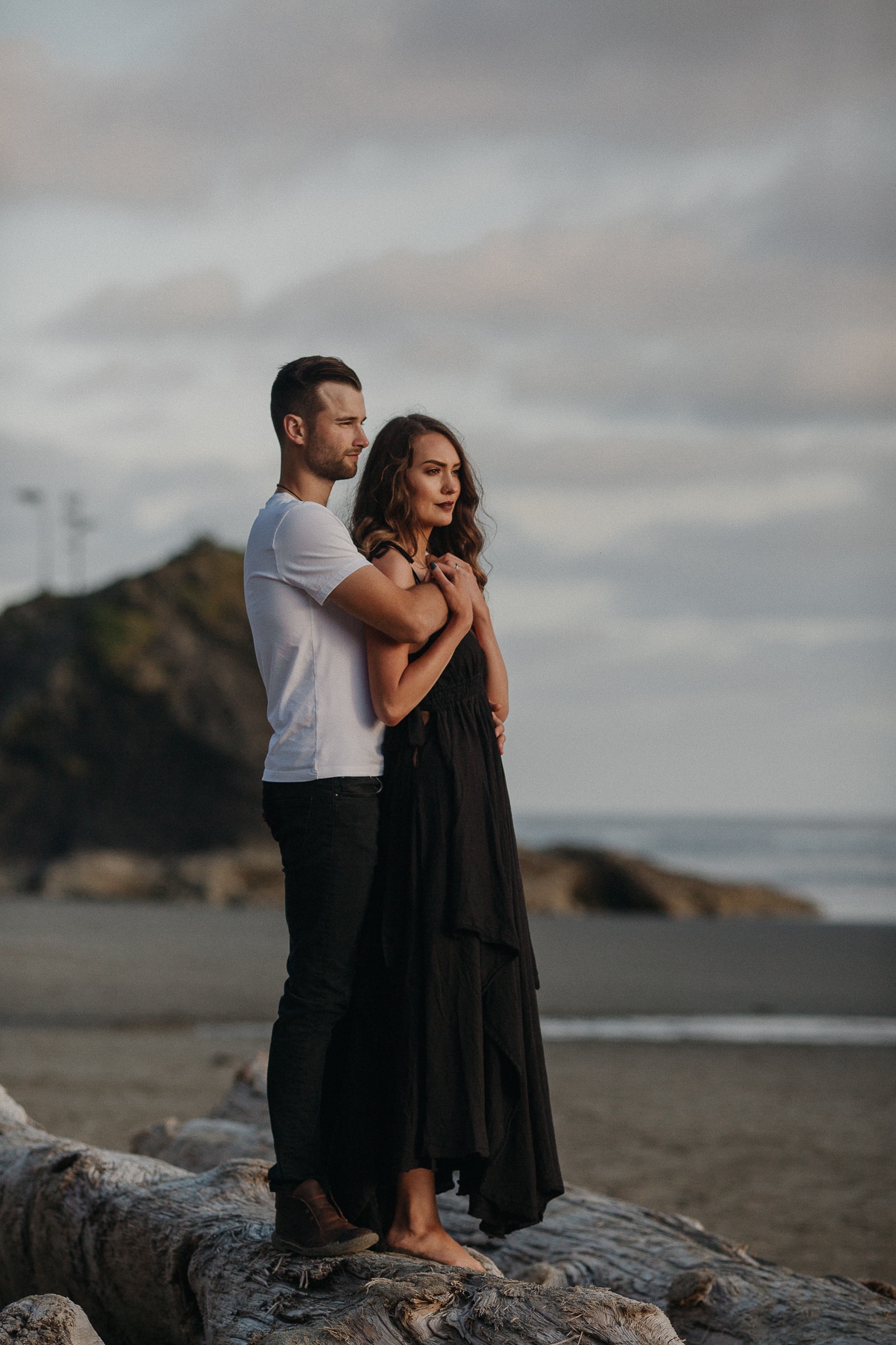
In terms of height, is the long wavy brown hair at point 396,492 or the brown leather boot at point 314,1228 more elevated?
the long wavy brown hair at point 396,492

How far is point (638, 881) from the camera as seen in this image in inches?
1105

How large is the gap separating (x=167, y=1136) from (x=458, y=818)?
304 centimetres

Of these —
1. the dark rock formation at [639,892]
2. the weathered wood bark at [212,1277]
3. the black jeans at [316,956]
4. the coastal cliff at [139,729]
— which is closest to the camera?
the weathered wood bark at [212,1277]

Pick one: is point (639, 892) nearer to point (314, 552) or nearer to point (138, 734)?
point (138, 734)

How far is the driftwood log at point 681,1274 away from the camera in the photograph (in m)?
3.46

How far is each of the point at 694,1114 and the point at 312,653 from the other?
6.62m

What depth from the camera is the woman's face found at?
142 inches

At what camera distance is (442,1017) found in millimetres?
3324

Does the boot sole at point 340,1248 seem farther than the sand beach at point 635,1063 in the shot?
No

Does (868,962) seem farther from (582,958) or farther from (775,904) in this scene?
(775,904)

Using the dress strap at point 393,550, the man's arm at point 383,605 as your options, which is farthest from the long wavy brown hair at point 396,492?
the man's arm at point 383,605

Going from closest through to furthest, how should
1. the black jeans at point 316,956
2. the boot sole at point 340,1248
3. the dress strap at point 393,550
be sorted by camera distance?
the boot sole at point 340,1248 < the black jeans at point 316,956 < the dress strap at point 393,550

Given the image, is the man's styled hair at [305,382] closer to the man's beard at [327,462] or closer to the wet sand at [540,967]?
the man's beard at [327,462]

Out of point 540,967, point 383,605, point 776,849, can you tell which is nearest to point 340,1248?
point 383,605
